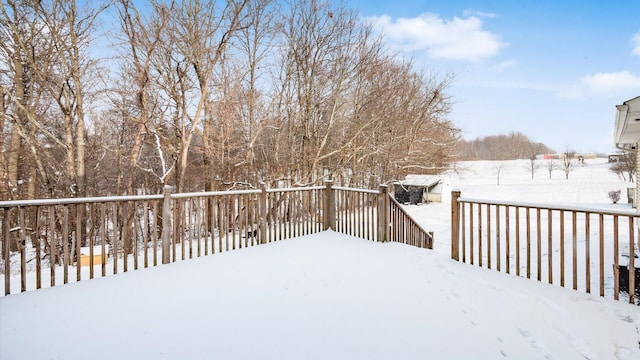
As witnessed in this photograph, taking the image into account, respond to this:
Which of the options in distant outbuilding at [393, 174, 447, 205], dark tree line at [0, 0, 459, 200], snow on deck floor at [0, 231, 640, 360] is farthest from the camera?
distant outbuilding at [393, 174, 447, 205]

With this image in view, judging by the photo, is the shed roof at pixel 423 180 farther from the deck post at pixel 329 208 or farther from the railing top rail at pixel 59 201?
the railing top rail at pixel 59 201

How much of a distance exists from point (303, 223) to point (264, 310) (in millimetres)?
3080

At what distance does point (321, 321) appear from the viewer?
7.71 feet

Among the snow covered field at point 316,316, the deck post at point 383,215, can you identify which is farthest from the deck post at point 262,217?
the deck post at point 383,215

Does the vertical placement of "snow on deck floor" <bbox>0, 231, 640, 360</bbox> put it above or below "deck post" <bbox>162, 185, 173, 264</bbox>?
below

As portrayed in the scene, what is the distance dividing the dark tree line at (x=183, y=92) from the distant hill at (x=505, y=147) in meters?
46.8

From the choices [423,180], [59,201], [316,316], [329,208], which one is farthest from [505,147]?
[59,201]

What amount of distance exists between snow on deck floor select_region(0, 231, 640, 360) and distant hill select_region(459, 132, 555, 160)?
5319 cm

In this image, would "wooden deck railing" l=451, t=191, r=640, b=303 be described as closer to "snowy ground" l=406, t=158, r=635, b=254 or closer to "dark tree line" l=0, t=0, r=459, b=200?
"snowy ground" l=406, t=158, r=635, b=254

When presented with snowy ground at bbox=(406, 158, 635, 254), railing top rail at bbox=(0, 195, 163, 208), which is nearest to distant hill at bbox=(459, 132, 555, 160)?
snowy ground at bbox=(406, 158, 635, 254)

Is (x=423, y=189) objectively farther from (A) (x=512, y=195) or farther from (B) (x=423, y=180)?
(A) (x=512, y=195)

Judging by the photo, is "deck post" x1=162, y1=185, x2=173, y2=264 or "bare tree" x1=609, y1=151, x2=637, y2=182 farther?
"bare tree" x1=609, y1=151, x2=637, y2=182

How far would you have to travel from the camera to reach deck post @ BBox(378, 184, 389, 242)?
15.9ft

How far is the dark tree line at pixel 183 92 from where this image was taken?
26.0ft
